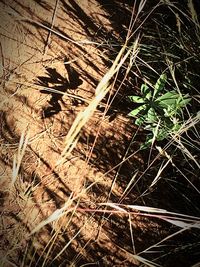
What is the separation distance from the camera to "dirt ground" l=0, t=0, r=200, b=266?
4.00ft

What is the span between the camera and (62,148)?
1423 millimetres

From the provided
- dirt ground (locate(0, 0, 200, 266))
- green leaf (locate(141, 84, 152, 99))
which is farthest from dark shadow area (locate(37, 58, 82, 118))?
green leaf (locate(141, 84, 152, 99))

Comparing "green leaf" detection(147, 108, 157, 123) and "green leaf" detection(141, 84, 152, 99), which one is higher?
"green leaf" detection(141, 84, 152, 99)

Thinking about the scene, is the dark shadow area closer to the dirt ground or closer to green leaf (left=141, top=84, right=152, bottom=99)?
the dirt ground

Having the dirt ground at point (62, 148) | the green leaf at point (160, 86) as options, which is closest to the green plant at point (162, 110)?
the green leaf at point (160, 86)

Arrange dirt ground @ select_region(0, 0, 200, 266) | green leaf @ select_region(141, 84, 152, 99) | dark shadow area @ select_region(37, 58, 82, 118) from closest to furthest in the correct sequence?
dirt ground @ select_region(0, 0, 200, 266)
green leaf @ select_region(141, 84, 152, 99)
dark shadow area @ select_region(37, 58, 82, 118)

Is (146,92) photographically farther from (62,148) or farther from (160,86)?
(62,148)

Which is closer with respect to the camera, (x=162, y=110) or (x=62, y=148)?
(x=162, y=110)

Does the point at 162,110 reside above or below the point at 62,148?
below

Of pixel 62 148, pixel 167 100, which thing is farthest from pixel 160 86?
pixel 62 148

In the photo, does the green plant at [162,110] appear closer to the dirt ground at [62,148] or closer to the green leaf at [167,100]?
the green leaf at [167,100]

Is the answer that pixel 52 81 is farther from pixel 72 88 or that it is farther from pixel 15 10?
pixel 15 10

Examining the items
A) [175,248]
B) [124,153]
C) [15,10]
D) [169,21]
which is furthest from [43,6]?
[175,248]

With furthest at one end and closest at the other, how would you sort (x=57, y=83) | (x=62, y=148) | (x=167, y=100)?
(x=57, y=83), (x=62, y=148), (x=167, y=100)
